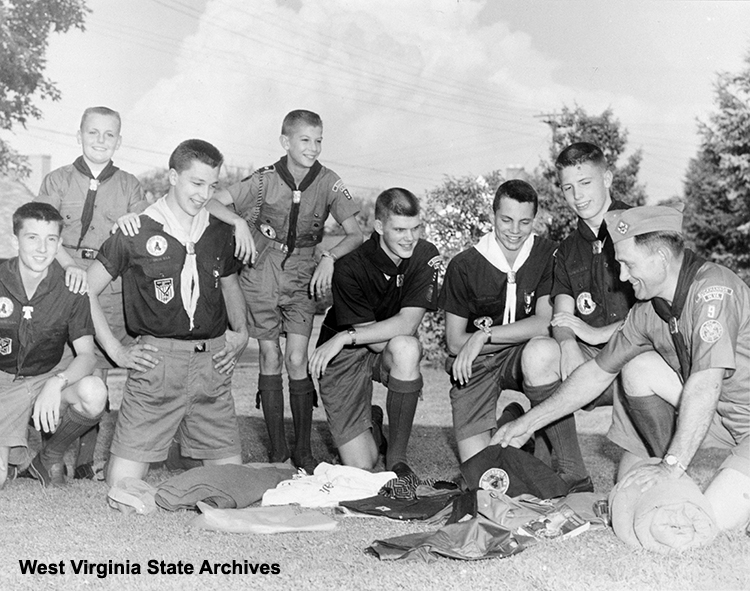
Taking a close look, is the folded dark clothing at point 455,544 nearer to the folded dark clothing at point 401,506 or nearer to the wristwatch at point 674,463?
the folded dark clothing at point 401,506

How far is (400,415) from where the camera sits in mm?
5234

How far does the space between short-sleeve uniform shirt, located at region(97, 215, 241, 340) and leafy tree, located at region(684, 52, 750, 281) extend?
19.1 metres

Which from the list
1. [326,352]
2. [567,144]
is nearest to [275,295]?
[326,352]

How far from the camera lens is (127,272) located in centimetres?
488

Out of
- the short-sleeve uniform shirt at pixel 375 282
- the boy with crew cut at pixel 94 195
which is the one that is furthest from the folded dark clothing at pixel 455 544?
the boy with crew cut at pixel 94 195

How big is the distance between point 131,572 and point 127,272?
1991 mm

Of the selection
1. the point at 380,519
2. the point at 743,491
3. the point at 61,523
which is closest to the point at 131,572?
the point at 61,523

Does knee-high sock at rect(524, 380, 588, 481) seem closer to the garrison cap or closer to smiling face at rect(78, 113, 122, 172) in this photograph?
the garrison cap

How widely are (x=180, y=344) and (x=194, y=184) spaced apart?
867mm

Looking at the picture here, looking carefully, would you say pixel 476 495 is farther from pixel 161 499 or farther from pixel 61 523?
pixel 61 523

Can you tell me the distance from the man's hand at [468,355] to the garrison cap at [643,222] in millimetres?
Result: 1314

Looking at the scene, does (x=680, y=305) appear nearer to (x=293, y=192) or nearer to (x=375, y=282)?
(x=375, y=282)

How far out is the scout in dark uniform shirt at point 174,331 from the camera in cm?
472

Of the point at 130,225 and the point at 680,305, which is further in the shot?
the point at 130,225
